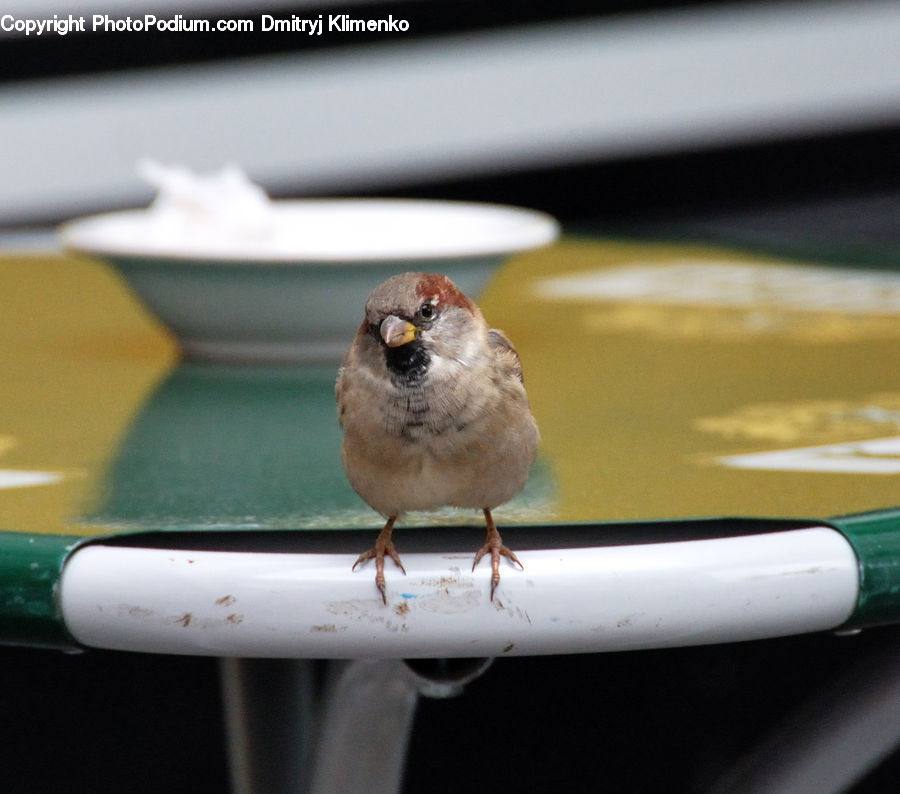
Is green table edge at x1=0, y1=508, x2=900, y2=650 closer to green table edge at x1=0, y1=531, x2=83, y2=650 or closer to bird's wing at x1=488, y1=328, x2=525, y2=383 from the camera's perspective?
green table edge at x1=0, y1=531, x2=83, y2=650

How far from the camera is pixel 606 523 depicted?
0.78 m

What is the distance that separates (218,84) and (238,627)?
258 cm

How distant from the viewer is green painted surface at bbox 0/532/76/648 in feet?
2.30

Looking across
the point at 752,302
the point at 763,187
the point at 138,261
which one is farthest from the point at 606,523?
the point at 763,187

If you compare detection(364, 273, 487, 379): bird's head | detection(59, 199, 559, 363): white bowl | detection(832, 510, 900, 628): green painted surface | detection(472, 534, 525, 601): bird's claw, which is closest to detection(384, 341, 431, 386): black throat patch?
detection(364, 273, 487, 379): bird's head

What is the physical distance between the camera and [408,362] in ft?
2.59

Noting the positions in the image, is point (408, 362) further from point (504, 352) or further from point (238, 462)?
point (238, 462)

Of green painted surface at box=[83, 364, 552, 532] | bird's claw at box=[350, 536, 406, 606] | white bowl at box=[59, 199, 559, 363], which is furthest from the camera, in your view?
white bowl at box=[59, 199, 559, 363]

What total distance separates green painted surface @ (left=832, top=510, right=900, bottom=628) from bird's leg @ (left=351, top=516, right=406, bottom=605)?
9.6 inches

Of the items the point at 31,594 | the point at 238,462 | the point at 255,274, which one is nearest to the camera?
the point at 31,594

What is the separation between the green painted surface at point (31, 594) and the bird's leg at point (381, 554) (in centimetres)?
15

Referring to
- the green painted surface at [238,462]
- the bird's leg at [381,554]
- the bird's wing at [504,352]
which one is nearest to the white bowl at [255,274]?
the green painted surface at [238,462]

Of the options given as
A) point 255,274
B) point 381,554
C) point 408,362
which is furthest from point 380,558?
point 255,274

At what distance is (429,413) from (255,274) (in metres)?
0.44
